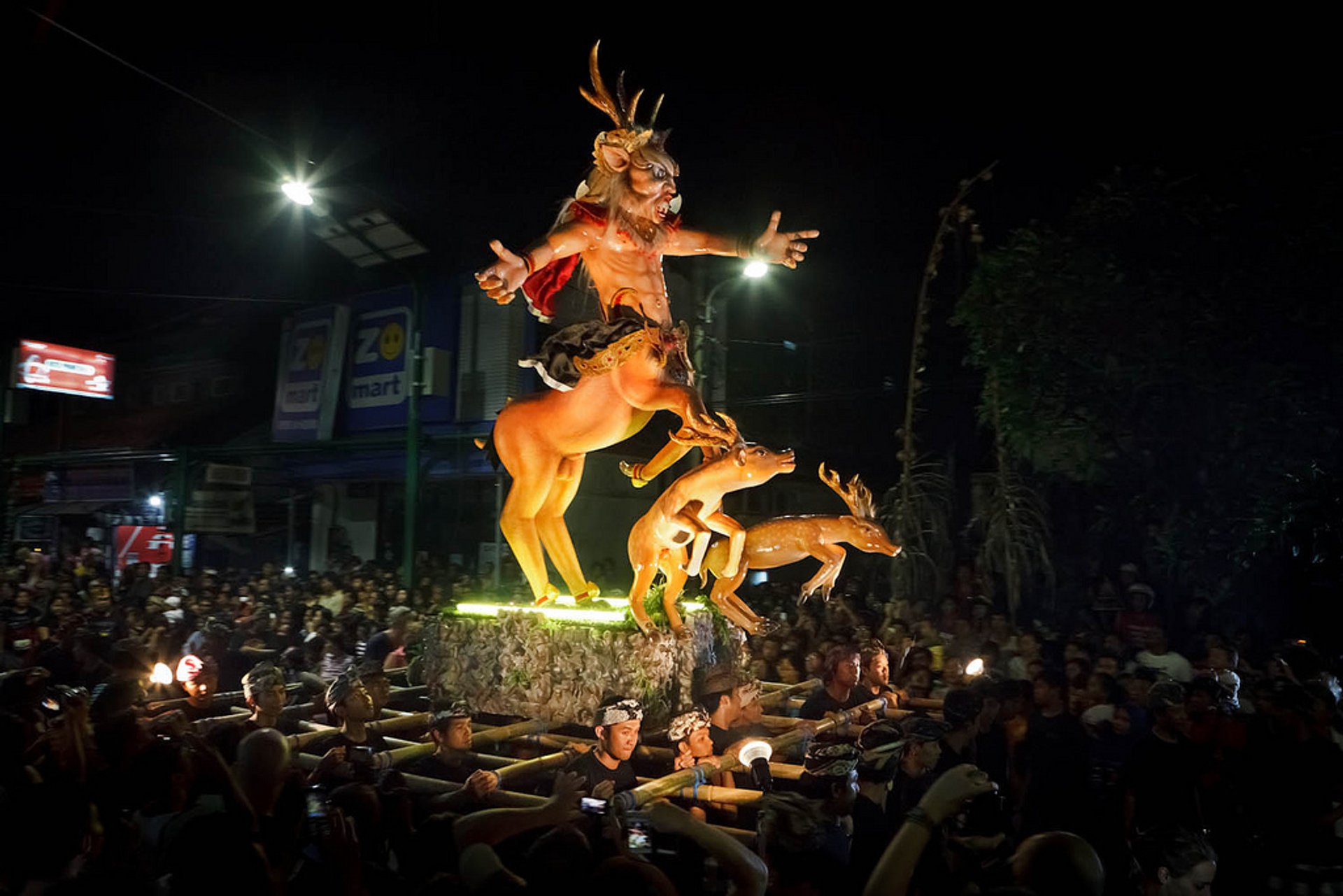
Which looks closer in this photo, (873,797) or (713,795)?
(873,797)

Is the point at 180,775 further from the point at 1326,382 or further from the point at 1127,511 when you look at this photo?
the point at 1127,511

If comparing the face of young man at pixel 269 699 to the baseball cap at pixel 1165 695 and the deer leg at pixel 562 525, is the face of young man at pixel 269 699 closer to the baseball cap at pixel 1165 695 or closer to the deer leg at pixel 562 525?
the deer leg at pixel 562 525

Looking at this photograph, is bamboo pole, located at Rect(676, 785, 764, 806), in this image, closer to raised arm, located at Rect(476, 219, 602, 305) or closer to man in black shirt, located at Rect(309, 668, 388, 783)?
man in black shirt, located at Rect(309, 668, 388, 783)

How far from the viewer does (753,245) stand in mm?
6066

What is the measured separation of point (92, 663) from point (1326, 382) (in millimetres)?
9842

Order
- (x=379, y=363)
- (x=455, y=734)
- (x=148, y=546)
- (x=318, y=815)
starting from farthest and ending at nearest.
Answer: (x=148, y=546) < (x=379, y=363) < (x=455, y=734) < (x=318, y=815)

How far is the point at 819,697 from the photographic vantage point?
5934 mm

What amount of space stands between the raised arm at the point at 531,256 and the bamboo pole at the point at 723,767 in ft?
8.54

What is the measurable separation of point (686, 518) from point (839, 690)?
1491 millimetres

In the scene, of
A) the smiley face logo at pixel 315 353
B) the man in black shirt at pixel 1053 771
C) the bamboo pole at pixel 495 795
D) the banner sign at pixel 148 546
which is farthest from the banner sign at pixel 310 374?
the man in black shirt at pixel 1053 771

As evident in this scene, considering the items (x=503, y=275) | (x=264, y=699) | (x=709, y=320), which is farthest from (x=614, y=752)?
(x=709, y=320)

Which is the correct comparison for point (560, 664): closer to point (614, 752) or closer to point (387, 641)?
point (614, 752)

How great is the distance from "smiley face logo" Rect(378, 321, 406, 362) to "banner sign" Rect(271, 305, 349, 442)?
3.49ft

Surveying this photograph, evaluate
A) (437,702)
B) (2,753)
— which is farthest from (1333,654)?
(2,753)
